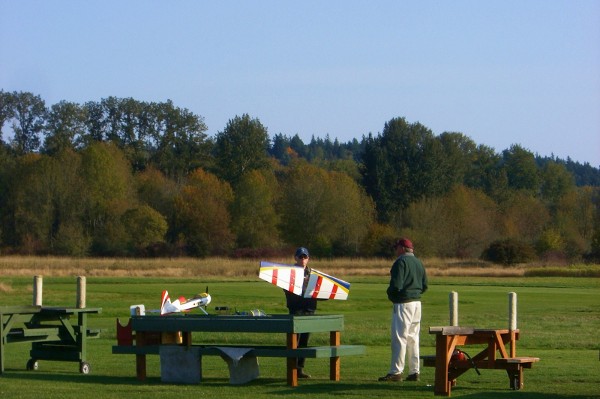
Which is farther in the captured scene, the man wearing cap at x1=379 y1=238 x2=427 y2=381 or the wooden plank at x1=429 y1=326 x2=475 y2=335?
the man wearing cap at x1=379 y1=238 x2=427 y2=381

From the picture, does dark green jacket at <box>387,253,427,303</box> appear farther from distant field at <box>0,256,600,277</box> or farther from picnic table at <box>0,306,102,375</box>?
distant field at <box>0,256,600,277</box>

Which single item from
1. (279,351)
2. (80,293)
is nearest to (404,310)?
(279,351)

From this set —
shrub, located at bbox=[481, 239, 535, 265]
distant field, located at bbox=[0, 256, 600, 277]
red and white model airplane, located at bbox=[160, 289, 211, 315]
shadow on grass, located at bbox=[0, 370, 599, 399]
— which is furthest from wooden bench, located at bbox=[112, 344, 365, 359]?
shrub, located at bbox=[481, 239, 535, 265]

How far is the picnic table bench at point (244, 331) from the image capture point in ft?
46.9

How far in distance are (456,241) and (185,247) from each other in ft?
88.7

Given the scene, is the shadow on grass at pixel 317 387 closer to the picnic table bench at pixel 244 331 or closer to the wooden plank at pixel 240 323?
the picnic table bench at pixel 244 331

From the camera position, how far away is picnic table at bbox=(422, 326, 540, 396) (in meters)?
13.4

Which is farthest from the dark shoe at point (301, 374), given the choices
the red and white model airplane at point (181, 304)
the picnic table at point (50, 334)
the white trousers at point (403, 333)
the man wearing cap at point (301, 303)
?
the picnic table at point (50, 334)

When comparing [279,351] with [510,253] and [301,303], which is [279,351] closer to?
[301,303]

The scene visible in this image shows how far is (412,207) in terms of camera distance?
339 ft

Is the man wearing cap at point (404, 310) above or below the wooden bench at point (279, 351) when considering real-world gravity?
above

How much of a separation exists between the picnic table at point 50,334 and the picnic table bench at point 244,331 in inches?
59.0

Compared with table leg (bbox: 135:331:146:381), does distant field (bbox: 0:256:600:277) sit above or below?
below

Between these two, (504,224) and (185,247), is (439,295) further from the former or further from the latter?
(504,224)
